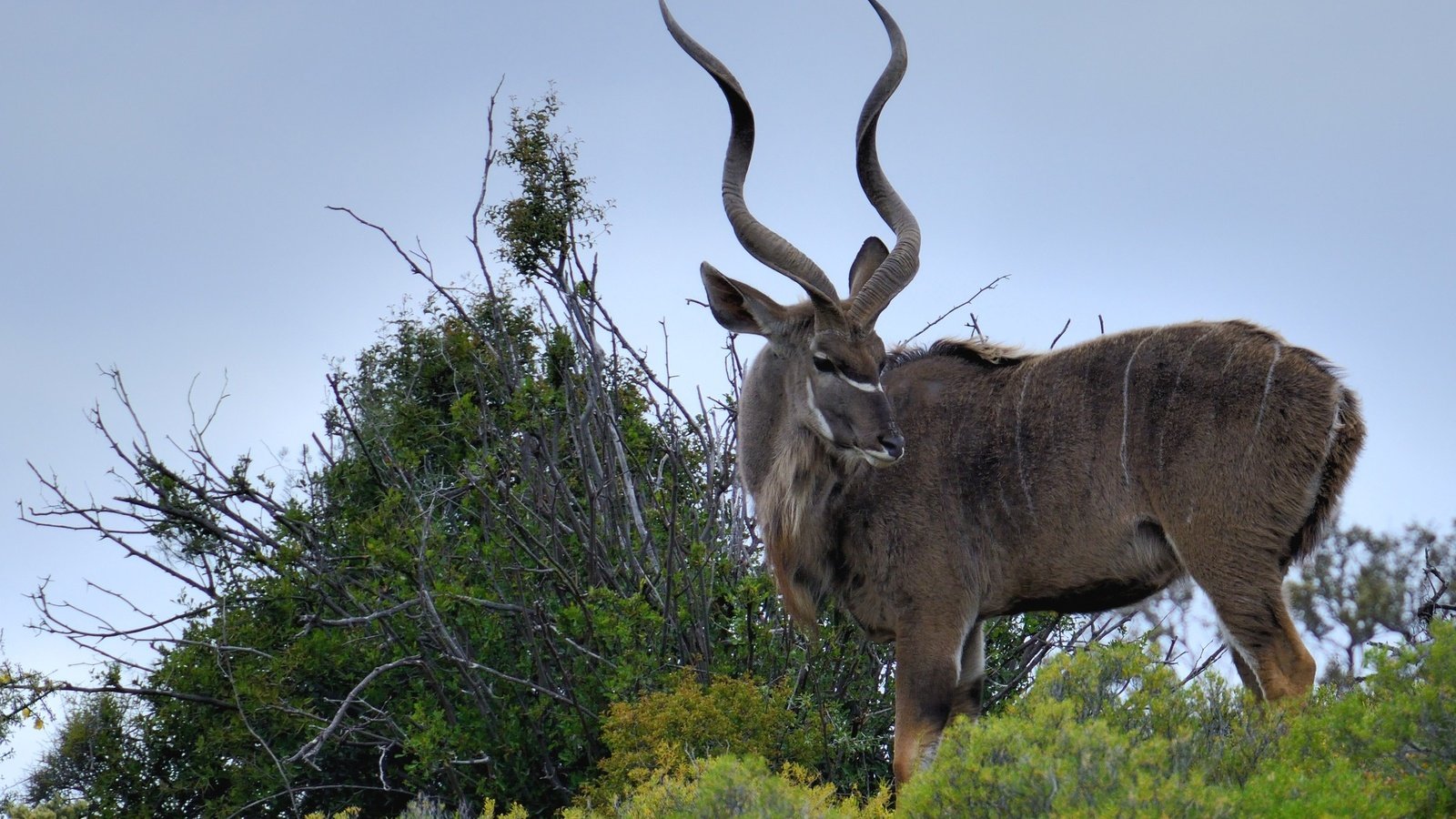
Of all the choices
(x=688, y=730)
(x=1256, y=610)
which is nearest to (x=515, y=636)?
(x=688, y=730)

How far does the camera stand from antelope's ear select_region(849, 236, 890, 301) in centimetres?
578

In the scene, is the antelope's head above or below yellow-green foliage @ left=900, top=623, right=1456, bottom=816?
above

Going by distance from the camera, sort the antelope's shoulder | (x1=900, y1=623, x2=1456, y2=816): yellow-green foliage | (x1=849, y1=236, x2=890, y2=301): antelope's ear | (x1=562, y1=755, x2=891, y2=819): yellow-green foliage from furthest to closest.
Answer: (x1=849, y1=236, x2=890, y2=301): antelope's ear, the antelope's shoulder, (x1=562, y1=755, x2=891, y2=819): yellow-green foliage, (x1=900, y1=623, x2=1456, y2=816): yellow-green foliage

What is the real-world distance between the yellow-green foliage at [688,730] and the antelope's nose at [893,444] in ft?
3.20

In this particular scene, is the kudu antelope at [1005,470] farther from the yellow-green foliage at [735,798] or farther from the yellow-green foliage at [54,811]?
the yellow-green foliage at [54,811]

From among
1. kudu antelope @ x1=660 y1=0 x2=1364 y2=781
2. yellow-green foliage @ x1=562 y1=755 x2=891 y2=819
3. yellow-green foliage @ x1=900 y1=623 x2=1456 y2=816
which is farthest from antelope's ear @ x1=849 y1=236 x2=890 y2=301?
yellow-green foliage @ x1=562 y1=755 x2=891 y2=819

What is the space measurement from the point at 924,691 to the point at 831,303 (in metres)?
1.35

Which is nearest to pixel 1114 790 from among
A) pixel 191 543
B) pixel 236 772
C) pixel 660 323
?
pixel 660 323

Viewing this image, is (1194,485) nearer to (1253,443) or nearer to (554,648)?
(1253,443)

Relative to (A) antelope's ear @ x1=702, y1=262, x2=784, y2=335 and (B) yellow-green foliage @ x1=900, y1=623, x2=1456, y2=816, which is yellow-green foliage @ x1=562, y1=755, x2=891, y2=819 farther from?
(A) antelope's ear @ x1=702, y1=262, x2=784, y2=335

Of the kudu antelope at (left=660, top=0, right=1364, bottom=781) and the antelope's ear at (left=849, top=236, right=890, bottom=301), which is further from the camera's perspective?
the antelope's ear at (left=849, top=236, right=890, bottom=301)

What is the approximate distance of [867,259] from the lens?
A: 583 cm

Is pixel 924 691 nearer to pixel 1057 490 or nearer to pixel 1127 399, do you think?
pixel 1057 490

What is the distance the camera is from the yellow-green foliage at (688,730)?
4.75 metres
